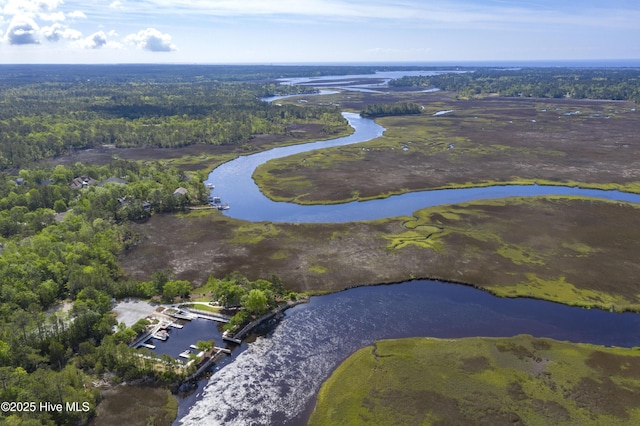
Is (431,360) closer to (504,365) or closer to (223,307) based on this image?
(504,365)

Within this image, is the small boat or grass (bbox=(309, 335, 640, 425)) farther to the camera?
the small boat

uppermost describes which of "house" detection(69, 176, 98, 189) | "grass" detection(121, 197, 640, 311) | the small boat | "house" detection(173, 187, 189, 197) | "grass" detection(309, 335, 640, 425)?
"house" detection(69, 176, 98, 189)

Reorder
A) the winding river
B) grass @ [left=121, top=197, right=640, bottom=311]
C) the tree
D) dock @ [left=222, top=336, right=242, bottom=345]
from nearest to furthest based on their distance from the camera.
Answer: the winding river
dock @ [left=222, top=336, right=242, bottom=345]
the tree
grass @ [left=121, top=197, right=640, bottom=311]

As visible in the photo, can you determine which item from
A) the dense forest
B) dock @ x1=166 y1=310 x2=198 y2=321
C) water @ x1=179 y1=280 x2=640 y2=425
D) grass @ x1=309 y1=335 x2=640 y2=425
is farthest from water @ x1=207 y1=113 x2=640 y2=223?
grass @ x1=309 y1=335 x2=640 y2=425

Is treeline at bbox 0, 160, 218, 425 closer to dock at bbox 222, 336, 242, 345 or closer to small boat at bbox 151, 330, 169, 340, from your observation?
small boat at bbox 151, 330, 169, 340

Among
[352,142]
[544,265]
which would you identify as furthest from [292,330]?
[352,142]

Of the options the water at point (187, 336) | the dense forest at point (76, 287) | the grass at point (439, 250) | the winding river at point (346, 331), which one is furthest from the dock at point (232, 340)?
the grass at point (439, 250)

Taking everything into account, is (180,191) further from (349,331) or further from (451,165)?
(451,165)
